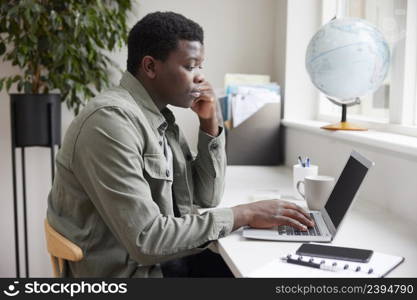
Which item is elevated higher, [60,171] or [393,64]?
[393,64]

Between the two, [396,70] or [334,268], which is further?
[396,70]

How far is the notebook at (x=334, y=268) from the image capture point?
92cm

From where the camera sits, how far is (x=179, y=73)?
1.29 m

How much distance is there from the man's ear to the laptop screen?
56cm

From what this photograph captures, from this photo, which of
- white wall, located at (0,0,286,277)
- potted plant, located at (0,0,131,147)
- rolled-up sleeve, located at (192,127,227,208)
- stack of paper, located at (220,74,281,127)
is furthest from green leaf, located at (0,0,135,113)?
rolled-up sleeve, located at (192,127,227,208)

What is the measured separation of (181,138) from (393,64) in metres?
0.80

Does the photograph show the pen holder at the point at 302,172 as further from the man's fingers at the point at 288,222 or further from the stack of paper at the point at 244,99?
the stack of paper at the point at 244,99

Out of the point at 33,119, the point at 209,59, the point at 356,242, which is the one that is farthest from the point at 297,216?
the point at 209,59

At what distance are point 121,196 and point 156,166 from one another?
0.57 feet

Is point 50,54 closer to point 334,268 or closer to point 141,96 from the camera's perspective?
point 141,96

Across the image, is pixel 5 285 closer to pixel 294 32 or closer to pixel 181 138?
pixel 181 138

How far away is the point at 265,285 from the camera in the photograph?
0.90 metres

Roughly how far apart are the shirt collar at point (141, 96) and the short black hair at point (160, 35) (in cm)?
4

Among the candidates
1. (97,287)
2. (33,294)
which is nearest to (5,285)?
(33,294)
